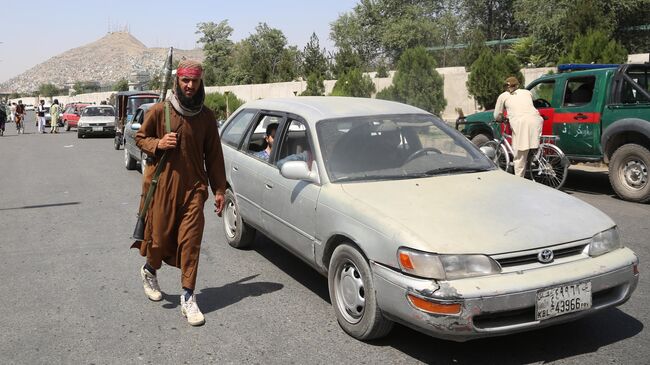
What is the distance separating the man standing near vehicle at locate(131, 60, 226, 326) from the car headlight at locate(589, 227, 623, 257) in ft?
8.61

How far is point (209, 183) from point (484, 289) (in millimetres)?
2330

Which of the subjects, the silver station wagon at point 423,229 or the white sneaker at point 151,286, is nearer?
the silver station wagon at point 423,229

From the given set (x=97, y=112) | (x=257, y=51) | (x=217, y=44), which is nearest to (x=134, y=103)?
(x=97, y=112)

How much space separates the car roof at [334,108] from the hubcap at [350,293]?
150cm

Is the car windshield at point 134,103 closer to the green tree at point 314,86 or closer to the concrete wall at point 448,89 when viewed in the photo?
the concrete wall at point 448,89

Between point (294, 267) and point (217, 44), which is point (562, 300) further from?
point (217, 44)

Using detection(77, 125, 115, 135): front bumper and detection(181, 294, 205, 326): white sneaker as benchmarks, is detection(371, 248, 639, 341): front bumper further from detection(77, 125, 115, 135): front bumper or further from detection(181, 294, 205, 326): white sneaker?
detection(77, 125, 115, 135): front bumper

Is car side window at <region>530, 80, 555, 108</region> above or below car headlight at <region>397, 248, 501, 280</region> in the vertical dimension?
above

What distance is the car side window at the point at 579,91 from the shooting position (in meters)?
9.82

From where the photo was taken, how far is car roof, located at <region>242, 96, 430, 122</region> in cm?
531

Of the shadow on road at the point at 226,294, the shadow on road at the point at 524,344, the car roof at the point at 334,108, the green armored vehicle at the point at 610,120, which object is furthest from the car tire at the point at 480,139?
the shadow on road at the point at 524,344

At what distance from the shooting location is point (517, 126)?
32.1ft

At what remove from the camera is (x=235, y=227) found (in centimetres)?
664

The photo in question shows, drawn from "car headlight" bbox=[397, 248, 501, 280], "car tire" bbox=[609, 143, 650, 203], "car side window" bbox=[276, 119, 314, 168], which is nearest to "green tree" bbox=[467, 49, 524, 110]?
"car tire" bbox=[609, 143, 650, 203]
